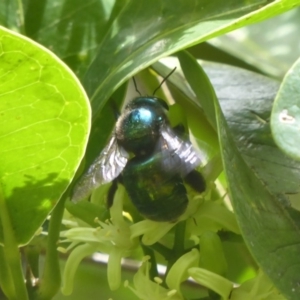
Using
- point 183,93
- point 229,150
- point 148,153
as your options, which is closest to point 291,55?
point 183,93

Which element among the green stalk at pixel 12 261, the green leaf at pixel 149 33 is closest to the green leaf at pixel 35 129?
the green stalk at pixel 12 261

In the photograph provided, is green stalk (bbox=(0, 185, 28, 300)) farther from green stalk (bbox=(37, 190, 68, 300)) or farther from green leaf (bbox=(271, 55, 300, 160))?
green leaf (bbox=(271, 55, 300, 160))

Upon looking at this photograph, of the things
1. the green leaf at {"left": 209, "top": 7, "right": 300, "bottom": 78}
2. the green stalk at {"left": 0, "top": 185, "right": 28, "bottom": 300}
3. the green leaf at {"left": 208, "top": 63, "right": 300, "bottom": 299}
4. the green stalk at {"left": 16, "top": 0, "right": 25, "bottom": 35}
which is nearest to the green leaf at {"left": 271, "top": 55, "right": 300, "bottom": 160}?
the green leaf at {"left": 208, "top": 63, "right": 300, "bottom": 299}

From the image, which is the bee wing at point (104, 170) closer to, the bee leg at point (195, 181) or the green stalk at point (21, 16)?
the bee leg at point (195, 181)

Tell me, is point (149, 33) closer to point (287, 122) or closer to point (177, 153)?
point (177, 153)

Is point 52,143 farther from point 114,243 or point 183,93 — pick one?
point 183,93

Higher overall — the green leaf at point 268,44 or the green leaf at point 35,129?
the green leaf at point 35,129
